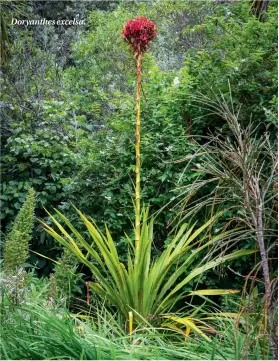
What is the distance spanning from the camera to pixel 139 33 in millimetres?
3523

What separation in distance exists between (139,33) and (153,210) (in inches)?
56.9

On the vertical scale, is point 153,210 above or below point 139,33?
below

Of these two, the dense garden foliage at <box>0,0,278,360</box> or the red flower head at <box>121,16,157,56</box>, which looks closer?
the dense garden foliage at <box>0,0,278,360</box>

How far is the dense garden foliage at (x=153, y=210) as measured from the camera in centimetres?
277

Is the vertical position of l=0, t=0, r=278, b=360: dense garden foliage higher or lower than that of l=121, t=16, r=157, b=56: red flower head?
lower

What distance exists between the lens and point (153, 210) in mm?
4504

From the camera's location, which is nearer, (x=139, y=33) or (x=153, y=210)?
(x=139, y=33)

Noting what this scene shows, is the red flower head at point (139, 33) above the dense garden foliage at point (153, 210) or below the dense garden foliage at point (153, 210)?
above

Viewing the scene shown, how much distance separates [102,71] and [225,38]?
3.90 meters

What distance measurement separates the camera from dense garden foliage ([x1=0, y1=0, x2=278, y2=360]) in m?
2.77

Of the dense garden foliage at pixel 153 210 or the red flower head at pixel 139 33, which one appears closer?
the dense garden foliage at pixel 153 210

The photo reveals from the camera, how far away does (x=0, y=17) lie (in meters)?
5.46

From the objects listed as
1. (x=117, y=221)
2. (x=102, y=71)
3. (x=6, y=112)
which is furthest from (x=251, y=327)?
(x=102, y=71)

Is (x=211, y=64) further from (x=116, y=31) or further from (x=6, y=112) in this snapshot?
(x=116, y=31)
